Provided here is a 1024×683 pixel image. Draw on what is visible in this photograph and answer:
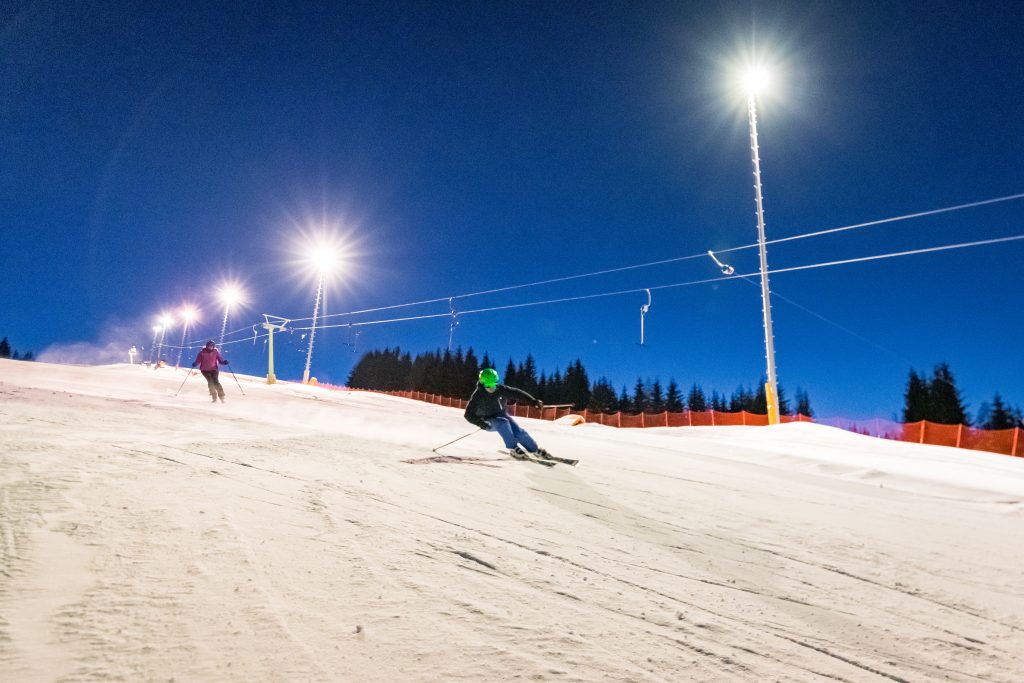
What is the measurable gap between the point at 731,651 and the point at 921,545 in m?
3.90

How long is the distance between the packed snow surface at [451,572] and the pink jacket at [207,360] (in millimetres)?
8813

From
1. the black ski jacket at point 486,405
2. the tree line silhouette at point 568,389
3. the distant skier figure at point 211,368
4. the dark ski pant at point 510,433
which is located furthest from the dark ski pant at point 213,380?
the tree line silhouette at point 568,389

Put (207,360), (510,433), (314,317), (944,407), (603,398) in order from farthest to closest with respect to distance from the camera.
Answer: (603,398) < (944,407) < (314,317) < (207,360) < (510,433)

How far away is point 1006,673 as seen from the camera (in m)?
2.68

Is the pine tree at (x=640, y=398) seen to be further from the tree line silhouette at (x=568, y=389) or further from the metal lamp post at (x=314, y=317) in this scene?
the metal lamp post at (x=314, y=317)

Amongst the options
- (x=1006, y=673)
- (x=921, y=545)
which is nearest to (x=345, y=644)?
(x=1006, y=673)

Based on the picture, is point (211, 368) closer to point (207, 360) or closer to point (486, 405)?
point (207, 360)

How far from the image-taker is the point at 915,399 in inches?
2633

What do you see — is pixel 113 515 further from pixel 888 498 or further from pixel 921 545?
pixel 888 498

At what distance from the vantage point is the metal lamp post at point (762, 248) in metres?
14.9

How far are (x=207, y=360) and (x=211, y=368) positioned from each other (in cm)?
37

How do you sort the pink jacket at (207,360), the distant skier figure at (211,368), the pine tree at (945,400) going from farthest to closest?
the pine tree at (945,400)
the pink jacket at (207,360)
the distant skier figure at (211,368)

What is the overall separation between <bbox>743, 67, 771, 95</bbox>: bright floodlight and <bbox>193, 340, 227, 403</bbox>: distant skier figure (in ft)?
70.6

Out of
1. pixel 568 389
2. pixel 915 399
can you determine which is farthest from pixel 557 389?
pixel 915 399
